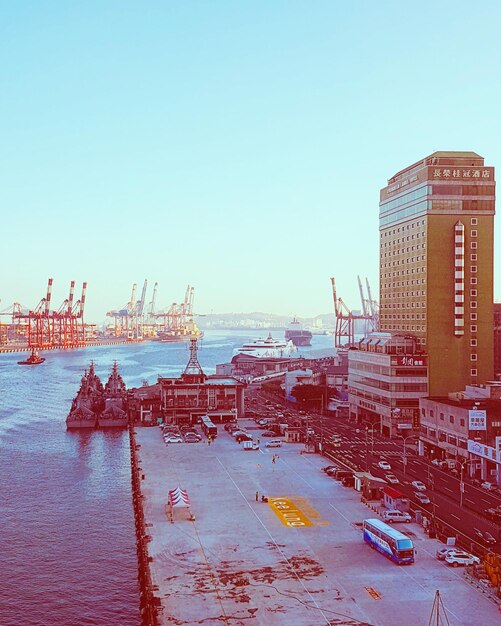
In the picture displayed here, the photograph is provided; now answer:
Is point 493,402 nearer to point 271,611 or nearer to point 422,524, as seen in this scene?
point 422,524

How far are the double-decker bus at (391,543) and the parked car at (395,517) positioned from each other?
167 inches

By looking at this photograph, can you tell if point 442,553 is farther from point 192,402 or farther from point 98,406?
point 98,406

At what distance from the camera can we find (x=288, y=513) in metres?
43.5

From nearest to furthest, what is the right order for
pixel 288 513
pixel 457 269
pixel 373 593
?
1. pixel 373 593
2. pixel 288 513
3. pixel 457 269

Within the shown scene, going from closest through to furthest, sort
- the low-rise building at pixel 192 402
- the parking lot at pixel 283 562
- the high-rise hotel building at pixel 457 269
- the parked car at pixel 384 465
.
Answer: the parking lot at pixel 283 562, the parked car at pixel 384 465, the high-rise hotel building at pixel 457 269, the low-rise building at pixel 192 402

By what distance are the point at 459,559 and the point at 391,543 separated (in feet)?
9.82

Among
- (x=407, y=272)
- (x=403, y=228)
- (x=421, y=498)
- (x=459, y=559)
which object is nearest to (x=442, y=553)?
(x=459, y=559)

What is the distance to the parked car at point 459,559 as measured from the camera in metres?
34.1

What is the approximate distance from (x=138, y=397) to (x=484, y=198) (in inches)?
1882

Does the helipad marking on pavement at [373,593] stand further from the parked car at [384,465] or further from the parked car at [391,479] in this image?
the parked car at [384,465]

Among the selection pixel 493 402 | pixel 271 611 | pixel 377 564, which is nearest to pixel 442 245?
pixel 493 402

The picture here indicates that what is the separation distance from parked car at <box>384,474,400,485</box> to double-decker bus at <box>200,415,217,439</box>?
2243 centimetres

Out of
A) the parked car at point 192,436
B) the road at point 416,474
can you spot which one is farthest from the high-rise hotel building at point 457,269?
the parked car at point 192,436

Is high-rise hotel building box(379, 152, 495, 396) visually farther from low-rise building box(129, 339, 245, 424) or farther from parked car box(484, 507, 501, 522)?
parked car box(484, 507, 501, 522)
